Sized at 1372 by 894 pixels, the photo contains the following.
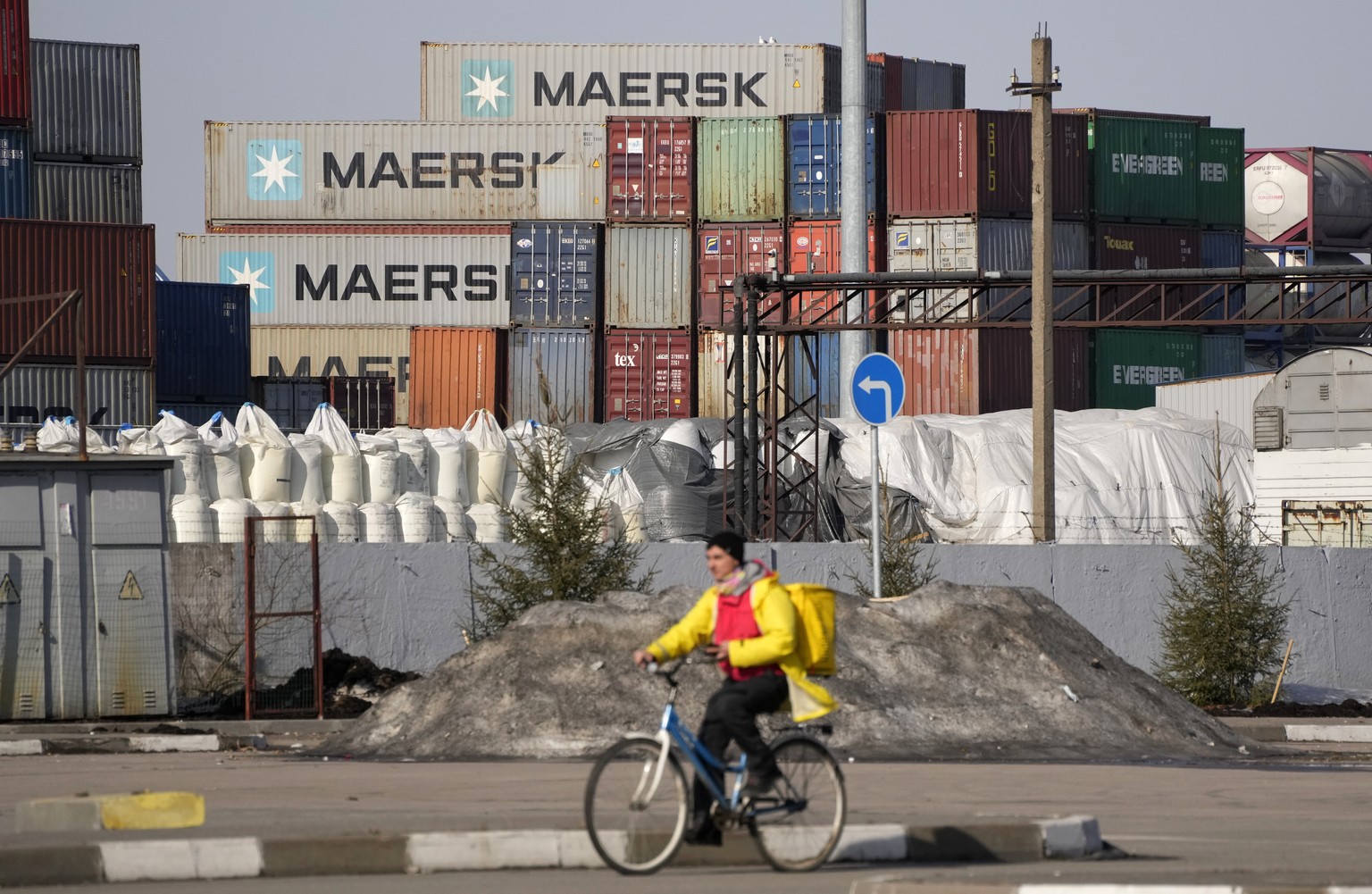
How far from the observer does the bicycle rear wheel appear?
25.7ft

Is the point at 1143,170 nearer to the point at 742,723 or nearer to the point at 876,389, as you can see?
the point at 876,389

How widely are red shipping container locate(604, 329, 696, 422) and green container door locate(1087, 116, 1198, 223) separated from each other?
11731 mm

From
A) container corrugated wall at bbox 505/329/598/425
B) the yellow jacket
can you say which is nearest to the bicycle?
the yellow jacket

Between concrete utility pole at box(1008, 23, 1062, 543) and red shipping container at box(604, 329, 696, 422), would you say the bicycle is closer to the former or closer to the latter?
concrete utility pole at box(1008, 23, 1062, 543)

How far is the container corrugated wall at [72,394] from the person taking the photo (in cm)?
3625

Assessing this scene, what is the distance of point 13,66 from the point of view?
4025 cm

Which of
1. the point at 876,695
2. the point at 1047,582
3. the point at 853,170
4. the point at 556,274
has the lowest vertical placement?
the point at 876,695

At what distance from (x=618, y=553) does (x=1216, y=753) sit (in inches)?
237

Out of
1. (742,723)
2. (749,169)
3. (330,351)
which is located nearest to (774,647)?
(742,723)

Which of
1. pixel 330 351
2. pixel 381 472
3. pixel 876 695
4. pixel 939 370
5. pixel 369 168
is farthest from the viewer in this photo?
pixel 369 168

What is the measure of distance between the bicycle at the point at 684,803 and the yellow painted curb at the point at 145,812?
2157 mm

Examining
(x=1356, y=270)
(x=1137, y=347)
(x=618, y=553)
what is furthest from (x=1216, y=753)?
(x=1137, y=347)

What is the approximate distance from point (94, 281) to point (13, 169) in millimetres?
5318

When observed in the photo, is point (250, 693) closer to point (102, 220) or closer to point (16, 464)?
point (16, 464)
